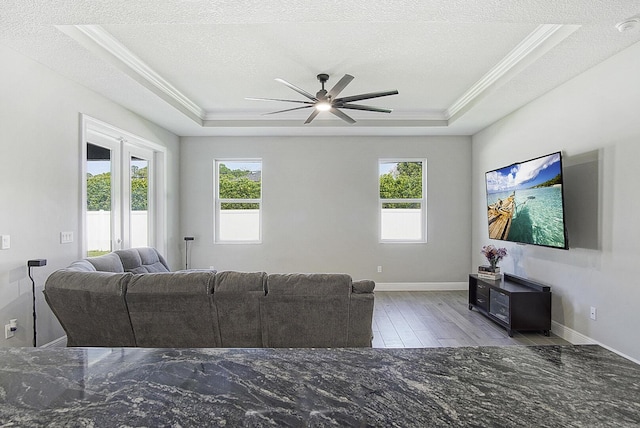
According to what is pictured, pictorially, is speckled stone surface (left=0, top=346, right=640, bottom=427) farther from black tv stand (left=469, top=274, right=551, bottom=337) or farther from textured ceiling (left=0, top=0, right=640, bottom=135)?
black tv stand (left=469, top=274, right=551, bottom=337)

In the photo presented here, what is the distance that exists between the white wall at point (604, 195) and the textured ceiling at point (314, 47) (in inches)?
9.0

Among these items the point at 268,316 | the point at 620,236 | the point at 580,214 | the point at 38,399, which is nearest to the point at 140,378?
the point at 38,399

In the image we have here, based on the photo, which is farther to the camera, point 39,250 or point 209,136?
point 209,136

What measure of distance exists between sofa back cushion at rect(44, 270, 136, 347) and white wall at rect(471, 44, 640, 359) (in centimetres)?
387

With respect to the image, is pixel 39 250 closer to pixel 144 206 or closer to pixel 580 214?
pixel 144 206

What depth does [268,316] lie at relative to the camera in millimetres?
2238

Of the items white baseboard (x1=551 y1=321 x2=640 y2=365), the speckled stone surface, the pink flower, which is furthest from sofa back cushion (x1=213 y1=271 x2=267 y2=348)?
the pink flower

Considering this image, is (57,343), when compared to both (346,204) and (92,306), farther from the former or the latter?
(346,204)

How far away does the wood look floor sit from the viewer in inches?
139

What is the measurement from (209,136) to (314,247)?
2.63 m

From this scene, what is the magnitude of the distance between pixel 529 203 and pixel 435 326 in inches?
68.3

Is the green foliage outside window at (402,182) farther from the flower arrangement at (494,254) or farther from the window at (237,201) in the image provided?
the window at (237,201)

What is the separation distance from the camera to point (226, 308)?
7.30 ft

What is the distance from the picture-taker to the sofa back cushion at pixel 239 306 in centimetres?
221
